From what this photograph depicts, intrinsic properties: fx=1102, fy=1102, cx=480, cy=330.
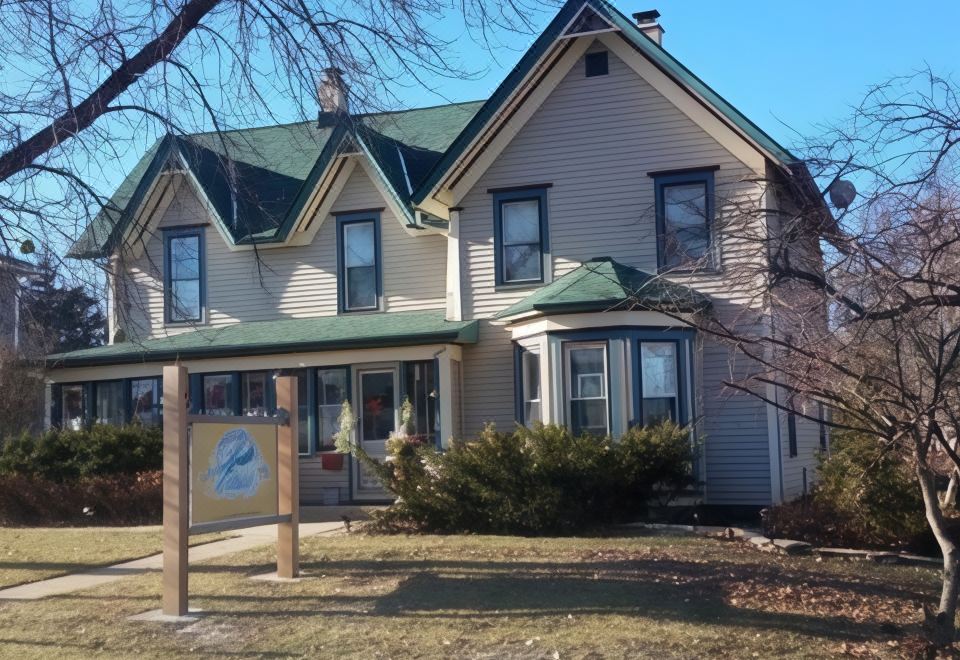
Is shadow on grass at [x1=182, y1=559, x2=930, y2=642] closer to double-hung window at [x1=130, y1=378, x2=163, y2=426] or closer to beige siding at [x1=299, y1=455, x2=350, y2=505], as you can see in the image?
beige siding at [x1=299, y1=455, x2=350, y2=505]

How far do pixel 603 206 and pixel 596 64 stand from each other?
241 cm

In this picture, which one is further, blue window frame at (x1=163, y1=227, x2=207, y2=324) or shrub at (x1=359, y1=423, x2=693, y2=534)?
blue window frame at (x1=163, y1=227, x2=207, y2=324)

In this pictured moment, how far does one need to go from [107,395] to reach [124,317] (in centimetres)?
1156

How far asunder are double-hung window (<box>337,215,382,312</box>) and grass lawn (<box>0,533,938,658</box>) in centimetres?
917

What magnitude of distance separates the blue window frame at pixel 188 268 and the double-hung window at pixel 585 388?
838cm

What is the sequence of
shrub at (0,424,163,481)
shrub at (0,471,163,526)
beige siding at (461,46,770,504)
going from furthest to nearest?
shrub at (0,424,163,481)
shrub at (0,471,163,526)
beige siding at (461,46,770,504)

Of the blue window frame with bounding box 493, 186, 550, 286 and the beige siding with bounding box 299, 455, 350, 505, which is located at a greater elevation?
the blue window frame with bounding box 493, 186, 550, 286

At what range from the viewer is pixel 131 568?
12.3 meters

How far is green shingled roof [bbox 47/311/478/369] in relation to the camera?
1883 centimetres

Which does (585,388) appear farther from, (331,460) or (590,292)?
(331,460)

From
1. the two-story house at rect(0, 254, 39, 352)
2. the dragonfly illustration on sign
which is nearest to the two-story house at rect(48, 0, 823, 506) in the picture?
the two-story house at rect(0, 254, 39, 352)

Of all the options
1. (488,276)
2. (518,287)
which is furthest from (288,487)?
(488,276)

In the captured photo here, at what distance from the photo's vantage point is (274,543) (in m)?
13.8

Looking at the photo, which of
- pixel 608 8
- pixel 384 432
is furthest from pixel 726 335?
pixel 384 432
